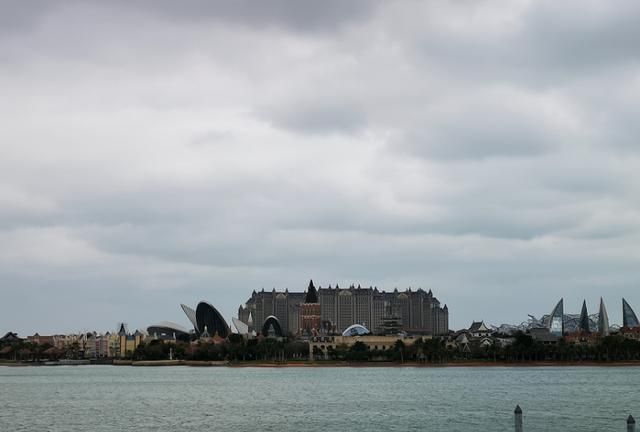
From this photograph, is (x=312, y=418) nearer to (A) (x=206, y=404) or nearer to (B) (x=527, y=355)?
(A) (x=206, y=404)

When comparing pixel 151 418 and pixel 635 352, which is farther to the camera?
pixel 635 352

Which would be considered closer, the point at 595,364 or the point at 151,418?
the point at 151,418

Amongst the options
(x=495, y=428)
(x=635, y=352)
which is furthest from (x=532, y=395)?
(x=635, y=352)

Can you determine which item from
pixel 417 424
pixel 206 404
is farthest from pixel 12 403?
pixel 417 424

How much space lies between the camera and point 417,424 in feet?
185

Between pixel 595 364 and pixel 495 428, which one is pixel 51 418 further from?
pixel 595 364

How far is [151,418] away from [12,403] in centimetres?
2224

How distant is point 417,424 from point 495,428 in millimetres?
5127

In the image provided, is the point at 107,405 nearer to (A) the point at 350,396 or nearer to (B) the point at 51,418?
(B) the point at 51,418

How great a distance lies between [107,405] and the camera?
76250 mm

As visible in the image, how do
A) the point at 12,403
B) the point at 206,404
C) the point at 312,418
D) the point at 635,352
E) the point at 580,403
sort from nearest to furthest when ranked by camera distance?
the point at 312,418 → the point at 580,403 → the point at 206,404 → the point at 12,403 → the point at 635,352

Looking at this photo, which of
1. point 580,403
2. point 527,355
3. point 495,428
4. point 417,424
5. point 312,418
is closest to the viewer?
point 495,428

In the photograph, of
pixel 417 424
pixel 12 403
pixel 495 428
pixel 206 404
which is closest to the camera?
pixel 495 428

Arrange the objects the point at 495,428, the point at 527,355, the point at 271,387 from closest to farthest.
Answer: the point at 495,428 → the point at 271,387 → the point at 527,355
